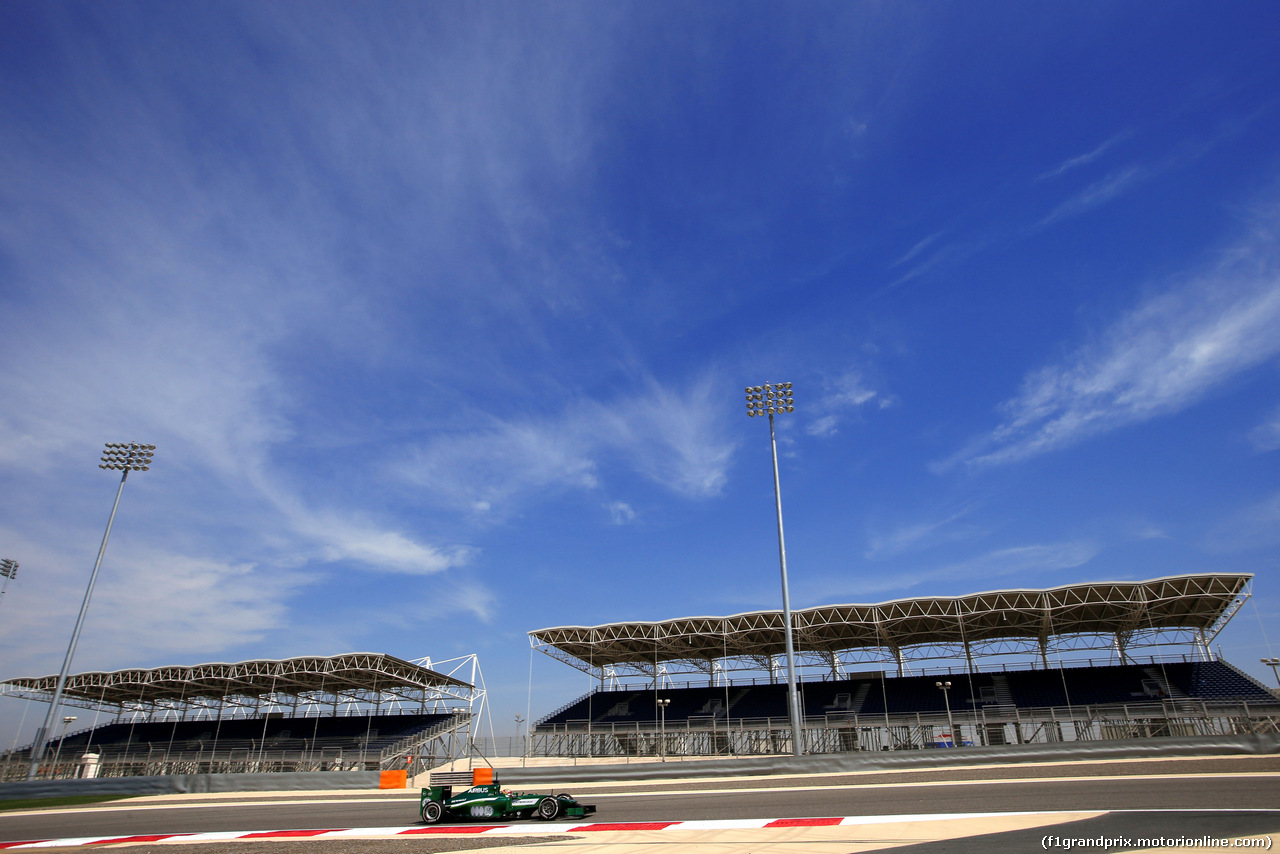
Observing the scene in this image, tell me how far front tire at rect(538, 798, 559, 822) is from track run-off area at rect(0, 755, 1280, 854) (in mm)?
460

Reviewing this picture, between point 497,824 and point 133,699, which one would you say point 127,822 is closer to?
point 497,824

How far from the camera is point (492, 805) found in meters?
16.6

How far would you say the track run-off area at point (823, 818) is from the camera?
36.2ft

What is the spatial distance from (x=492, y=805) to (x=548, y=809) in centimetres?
159

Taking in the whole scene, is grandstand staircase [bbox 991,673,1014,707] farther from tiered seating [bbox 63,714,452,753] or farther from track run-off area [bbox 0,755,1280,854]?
tiered seating [bbox 63,714,452,753]

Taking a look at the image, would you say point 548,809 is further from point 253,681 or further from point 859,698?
point 253,681

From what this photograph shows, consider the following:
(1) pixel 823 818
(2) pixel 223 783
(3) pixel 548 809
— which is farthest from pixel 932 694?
(2) pixel 223 783

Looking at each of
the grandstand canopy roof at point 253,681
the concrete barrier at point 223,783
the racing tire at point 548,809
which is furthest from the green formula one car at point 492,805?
the grandstand canopy roof at point 253,681

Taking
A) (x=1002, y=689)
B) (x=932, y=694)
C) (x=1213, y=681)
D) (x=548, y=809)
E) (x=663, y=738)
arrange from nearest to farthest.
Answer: (x=548, y=809) < (x=1213, y=681) < (x=663, y=738) < (x=1002, y=689) < (x=932, y=694)

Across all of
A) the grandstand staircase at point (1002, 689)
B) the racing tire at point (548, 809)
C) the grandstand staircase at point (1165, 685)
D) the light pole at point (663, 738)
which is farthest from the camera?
the grandstand staircase at point (1002, 689)

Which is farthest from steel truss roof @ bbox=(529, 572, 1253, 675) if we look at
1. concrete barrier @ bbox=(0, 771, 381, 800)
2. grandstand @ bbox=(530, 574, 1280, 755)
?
concrete barrier @ bbox=(0, 771, 381, 800)

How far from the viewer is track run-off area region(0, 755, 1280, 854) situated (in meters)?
11.0

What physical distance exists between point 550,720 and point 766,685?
62.3 feet

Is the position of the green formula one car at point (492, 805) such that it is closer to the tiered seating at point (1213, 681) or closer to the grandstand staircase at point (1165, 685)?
the grandstand staircase at point (1165, 685)
